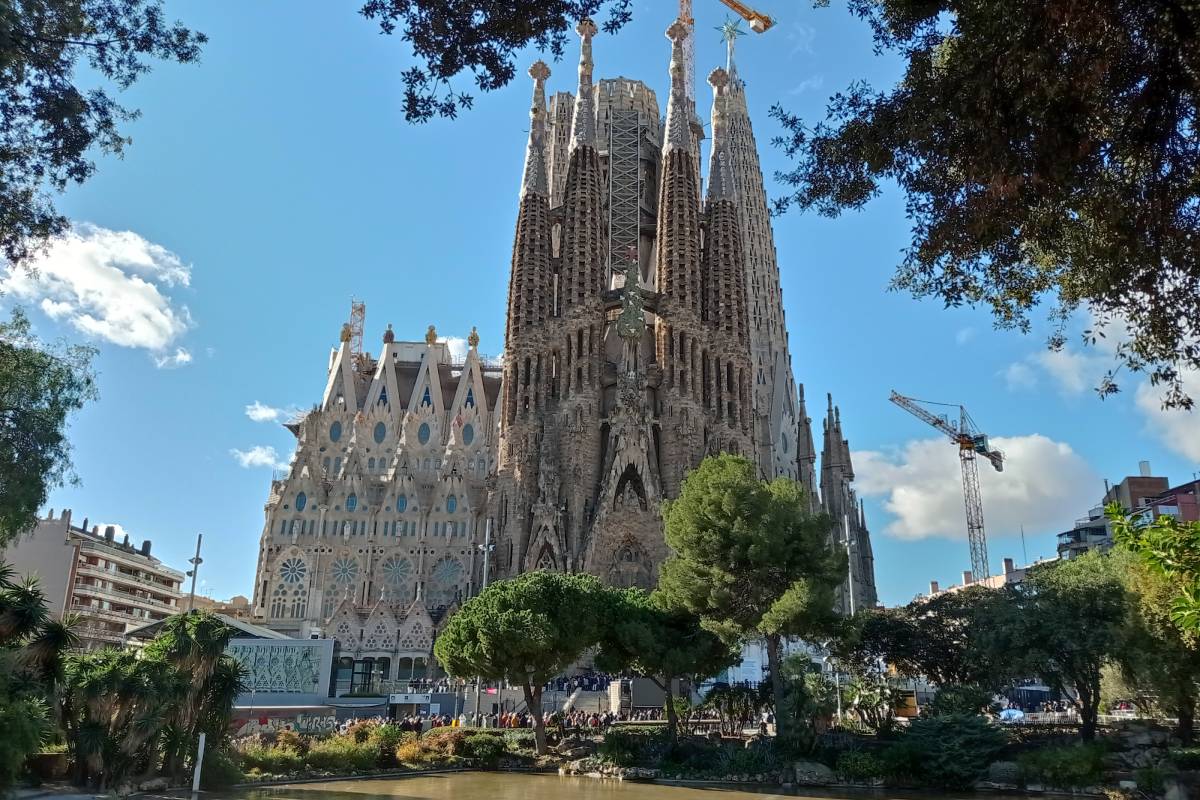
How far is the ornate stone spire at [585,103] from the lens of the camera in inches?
2532

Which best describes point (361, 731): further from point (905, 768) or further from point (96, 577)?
point (96, 577)

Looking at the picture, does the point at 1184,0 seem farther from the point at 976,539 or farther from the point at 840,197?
the point at 976,539

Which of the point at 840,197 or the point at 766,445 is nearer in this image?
the point at 840,197

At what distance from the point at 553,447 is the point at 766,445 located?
2054 centimetres

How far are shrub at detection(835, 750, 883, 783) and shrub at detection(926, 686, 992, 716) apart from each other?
7.94 ft

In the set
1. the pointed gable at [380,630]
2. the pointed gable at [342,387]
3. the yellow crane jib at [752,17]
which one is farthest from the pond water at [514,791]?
the yellow crane jib at [752,17]

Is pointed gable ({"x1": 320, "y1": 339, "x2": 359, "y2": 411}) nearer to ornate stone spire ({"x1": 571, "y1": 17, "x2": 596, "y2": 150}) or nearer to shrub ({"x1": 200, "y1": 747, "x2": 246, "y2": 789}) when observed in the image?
ornate stone spire ({"x1": 571, "y1": 17, "x2": 596, "y2": 150})

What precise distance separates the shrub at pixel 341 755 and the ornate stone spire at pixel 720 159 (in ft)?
Result: 159

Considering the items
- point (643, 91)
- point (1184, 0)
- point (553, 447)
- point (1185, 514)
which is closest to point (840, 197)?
point (1184, 0)

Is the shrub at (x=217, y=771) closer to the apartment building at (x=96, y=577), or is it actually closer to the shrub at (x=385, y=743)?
the shrub at (x=385, y=743)

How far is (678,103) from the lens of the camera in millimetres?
65812

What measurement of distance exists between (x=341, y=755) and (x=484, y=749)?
5.03 m

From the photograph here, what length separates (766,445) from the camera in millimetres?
69188

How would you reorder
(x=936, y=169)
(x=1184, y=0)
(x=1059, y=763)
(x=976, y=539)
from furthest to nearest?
(x=976, y=539) → (x=1059, y=763) → (x=936, y=169) → (x=1184, y=0)
